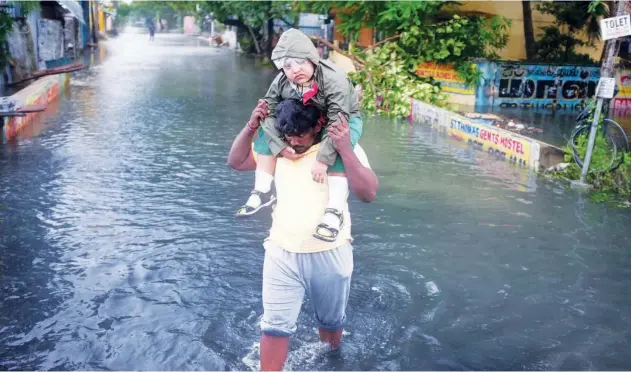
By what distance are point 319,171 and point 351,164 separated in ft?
0.54

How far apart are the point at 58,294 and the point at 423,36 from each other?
14.8 metres

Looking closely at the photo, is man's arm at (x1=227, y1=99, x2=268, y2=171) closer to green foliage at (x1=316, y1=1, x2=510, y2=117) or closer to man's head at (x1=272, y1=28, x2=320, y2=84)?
man's head at (x1=272, y1=28, x2=320, y2=84)

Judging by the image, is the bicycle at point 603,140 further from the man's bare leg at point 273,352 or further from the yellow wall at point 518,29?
the yellow wall at point 518,29

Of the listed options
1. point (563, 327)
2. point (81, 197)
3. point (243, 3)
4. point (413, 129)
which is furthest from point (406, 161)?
point (243, 3)

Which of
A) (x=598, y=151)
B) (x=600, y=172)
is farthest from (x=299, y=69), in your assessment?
(x=598, y=151)

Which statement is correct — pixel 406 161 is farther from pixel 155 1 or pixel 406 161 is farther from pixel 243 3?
pixel 155 1

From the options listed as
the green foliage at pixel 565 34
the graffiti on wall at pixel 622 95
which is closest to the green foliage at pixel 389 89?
the graffiti on wall at pixel 622 95

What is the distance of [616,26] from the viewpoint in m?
7.79

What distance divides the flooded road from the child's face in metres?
1.91

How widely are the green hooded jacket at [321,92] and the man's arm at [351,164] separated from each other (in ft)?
0.20

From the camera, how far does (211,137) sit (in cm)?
1237

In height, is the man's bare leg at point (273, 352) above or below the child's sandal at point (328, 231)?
below

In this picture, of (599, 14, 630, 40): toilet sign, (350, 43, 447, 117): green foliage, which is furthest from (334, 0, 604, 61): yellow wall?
(599, 14, 630, 40): toilet sign

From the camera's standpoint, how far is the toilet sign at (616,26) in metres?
7.65
